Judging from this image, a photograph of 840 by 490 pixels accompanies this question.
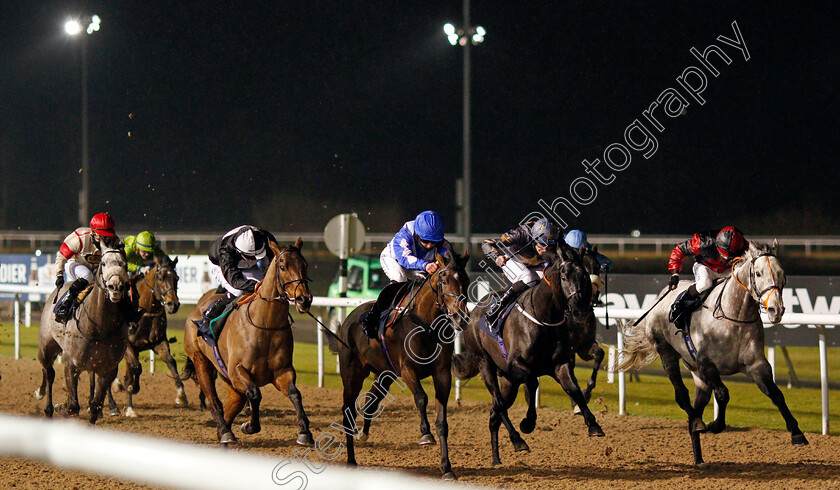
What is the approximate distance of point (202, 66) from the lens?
2545 centimetres

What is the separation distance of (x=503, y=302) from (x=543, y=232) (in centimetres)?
61

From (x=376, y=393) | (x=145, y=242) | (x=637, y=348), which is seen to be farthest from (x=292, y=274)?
(x=145, y=242)

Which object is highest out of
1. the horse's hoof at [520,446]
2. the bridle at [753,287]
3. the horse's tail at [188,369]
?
the bridle at [753,287]

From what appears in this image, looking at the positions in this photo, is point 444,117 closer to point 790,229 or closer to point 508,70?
point 508,70

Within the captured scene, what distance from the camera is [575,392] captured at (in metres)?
5.48

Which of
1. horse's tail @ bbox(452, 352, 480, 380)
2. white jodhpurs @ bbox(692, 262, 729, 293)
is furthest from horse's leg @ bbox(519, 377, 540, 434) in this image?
white jodhpurs @ bbox(692, 262, 729, 293)

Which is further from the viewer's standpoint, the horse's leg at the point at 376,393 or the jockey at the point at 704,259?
the horse's leg at the point at 376,393

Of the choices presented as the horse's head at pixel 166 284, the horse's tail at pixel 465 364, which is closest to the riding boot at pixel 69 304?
the horse's head at pixel 166 284

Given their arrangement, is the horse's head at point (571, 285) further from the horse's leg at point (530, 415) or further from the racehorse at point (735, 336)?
the racehorse at point (735, 336)

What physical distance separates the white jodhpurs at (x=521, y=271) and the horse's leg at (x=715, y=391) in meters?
1.41

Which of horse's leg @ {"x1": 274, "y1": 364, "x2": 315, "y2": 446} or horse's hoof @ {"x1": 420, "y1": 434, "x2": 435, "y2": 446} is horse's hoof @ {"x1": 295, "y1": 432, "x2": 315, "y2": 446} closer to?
horse's leg @ {"x1": 274, "y1": 364, "x2": 315, "y2": 446}

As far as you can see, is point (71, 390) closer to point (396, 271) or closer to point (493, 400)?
point (396, 271)

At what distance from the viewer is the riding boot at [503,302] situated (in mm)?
6059

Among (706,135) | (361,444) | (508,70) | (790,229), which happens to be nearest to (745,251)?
(361,444)
